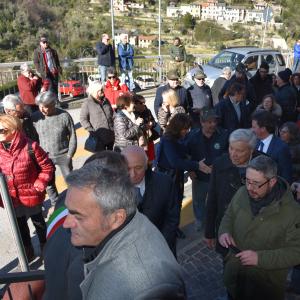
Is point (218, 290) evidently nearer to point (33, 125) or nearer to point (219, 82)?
point (33, 125)

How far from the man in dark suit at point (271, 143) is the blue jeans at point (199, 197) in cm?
90

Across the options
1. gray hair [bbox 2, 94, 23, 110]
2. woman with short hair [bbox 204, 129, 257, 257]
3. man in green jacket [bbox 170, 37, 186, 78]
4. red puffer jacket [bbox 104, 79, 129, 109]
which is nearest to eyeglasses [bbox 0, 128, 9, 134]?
gray hair [bbox 2, 94, 23, 110]

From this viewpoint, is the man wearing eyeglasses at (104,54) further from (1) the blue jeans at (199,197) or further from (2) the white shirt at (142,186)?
(2) the white shirt at (142,186)

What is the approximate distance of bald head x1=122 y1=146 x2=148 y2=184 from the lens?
2.79 meters

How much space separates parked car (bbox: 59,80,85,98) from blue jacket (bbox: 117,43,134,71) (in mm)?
1554

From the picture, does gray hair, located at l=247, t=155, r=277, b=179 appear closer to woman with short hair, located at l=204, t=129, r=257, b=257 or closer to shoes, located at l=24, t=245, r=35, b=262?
woman with short hair, located at l=204, t=129, r=257, b=257

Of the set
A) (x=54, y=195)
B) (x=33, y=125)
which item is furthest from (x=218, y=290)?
(x=33, y=125)

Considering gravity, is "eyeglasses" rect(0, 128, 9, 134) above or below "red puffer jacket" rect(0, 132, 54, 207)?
above

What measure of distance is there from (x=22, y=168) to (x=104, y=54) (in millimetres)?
6848

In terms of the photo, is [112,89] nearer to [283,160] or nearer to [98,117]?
[98,117]

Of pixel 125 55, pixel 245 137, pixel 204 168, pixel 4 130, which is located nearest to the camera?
pixel 245 137

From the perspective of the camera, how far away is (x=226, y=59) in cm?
1293

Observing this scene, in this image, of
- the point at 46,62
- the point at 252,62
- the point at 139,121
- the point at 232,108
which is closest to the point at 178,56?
the point at 252,62

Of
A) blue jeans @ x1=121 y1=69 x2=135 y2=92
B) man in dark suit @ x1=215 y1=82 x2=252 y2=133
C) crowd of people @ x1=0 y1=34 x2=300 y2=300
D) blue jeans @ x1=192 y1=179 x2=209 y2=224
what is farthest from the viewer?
blue jeans @ x1=121 y1=69 x2=135 y2=92
